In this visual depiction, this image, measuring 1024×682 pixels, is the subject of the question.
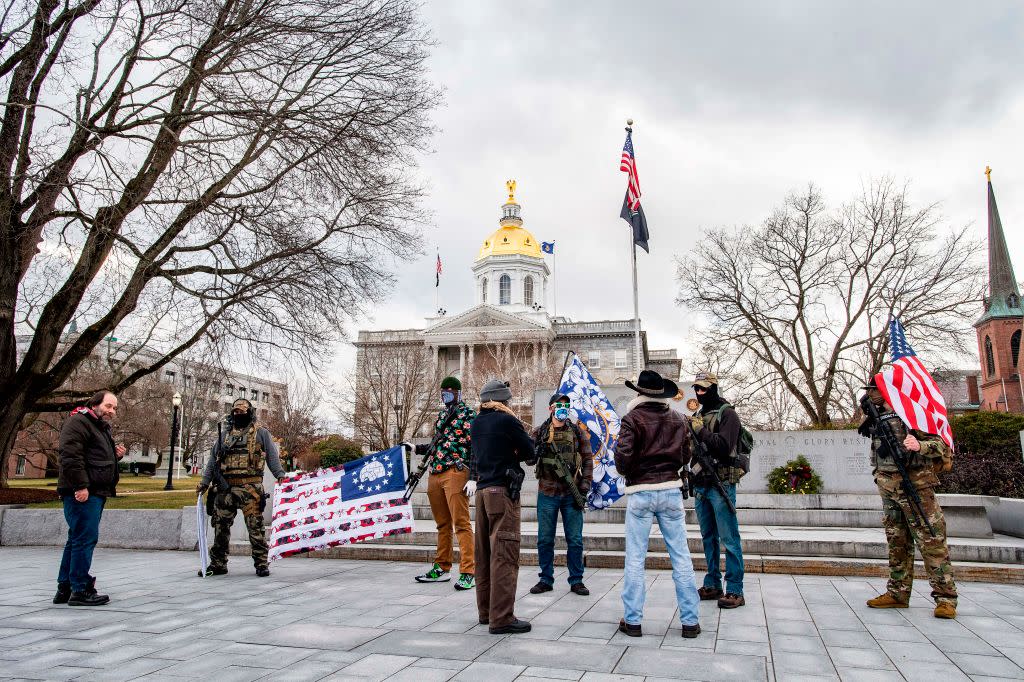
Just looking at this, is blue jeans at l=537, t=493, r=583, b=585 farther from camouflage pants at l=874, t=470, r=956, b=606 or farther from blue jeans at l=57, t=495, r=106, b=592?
blue jeans at l=57, t=495, r=106, b=592

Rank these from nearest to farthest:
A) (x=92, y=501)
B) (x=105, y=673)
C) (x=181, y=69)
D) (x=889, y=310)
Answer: (x=105, y=673) < (x=92, y=501) < (x=181, y=69) < (x=889, y=310)

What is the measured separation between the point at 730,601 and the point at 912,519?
1.87 metres

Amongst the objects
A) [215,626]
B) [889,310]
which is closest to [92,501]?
[215,626]

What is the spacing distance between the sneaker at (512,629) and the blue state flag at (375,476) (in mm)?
4060

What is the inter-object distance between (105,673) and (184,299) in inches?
486

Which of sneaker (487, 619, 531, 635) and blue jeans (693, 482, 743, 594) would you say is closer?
sneaker (487, 619, 531, 635)

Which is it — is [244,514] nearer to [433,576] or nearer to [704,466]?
[433,576]

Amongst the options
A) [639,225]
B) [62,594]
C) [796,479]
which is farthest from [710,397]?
[639,225]

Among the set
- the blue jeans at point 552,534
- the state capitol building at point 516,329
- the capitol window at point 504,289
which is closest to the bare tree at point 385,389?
the state capitol building at point 516,329

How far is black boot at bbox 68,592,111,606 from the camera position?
7.11 metres

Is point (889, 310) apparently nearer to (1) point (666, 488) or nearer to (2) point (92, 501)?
(1) point (666, 488)

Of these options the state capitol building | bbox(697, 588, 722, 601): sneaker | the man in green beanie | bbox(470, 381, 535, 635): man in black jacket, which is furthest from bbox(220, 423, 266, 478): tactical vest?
the state capitol building

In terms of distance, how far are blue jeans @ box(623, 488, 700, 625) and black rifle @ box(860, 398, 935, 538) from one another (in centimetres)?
232

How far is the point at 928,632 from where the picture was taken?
568 cm
